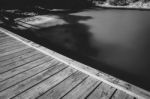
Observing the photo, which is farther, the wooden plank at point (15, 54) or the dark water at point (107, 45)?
the dark water at point (107, 45)

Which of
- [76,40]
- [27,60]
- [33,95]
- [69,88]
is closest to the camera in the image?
[33,95]

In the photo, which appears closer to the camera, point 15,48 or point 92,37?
point 15,48

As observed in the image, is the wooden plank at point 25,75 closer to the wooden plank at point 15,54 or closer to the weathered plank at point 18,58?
the weathered plank at point 18,58

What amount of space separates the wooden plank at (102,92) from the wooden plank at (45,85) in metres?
0.66

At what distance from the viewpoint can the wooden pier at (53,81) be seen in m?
2.45

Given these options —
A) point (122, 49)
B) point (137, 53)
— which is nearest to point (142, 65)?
point (137, 53)

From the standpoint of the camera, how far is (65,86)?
105 inches

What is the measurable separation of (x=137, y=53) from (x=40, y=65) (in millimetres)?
4433

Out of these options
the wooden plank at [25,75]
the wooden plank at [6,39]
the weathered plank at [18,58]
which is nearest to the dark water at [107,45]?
the wooden plank at [6,39]

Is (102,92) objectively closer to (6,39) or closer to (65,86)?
(65,86)

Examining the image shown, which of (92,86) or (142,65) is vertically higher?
(92,86)

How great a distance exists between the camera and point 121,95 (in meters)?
2.43

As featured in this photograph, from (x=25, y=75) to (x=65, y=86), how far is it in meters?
0.86

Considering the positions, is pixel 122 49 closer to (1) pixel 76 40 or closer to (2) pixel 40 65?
(1) pixel 76 40
